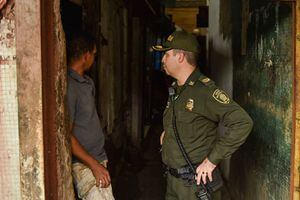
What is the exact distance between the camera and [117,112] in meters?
6.02

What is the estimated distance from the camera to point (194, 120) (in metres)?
2.86

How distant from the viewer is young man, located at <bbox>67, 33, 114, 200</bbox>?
272cm

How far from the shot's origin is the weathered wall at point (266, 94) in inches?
108

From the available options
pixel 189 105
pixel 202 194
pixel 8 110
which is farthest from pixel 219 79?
pixel 8 110

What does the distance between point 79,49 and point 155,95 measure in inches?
373

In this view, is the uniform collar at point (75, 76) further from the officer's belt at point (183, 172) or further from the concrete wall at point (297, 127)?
the concrete wall at point (297, 127)

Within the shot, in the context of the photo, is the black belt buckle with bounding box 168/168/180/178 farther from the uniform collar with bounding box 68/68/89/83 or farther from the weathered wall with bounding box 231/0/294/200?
the uniform collar with bounding box 68/68/89/83

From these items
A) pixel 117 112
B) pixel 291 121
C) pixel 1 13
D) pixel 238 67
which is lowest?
pixel 117 112

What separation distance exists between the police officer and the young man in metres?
0.53

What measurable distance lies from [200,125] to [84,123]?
83cm

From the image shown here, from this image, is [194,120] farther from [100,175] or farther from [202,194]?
[100,175]

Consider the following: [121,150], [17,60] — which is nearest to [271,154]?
[17,60]

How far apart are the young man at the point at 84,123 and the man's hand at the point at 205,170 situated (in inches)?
24.9

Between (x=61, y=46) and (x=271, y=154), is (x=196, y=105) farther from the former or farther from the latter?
(x=61, y=46)
